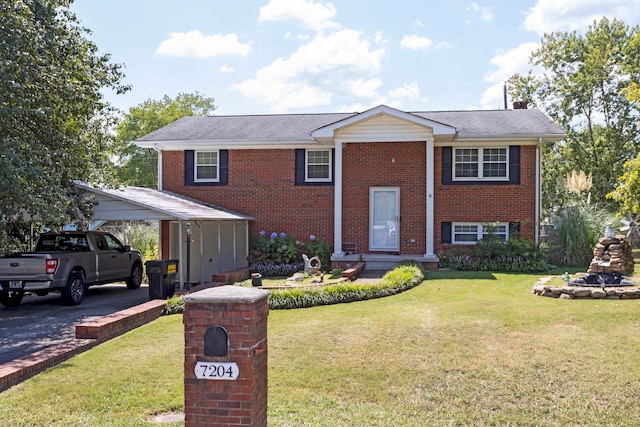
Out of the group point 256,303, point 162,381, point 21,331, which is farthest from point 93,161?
point 256,303

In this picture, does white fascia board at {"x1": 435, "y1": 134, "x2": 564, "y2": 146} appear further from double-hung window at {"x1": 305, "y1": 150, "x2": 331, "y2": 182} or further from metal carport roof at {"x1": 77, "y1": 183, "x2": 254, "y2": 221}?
metal carport roof at {"x1": 77, "y1": 183, "x2": 254, "y2": 221}

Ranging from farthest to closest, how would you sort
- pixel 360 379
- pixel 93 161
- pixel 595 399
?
pixel 93 161 → pixel 360 379 → pixel 595 399

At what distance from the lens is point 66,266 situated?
43.0 ft

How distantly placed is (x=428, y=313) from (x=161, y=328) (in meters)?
4.54

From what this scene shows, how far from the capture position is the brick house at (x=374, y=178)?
18.4 metres

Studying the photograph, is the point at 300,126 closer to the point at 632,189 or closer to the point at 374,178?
the point at 374,178

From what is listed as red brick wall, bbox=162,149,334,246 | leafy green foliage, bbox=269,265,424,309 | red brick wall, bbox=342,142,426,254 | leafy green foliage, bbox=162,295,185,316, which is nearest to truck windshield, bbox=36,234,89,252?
leafy green foliage, bbox=162,295,185,316

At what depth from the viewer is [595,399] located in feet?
20.4

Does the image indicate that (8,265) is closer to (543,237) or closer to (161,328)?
(161,328)

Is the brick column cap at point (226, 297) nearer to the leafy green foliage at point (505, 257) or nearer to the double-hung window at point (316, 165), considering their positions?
the leafy green foliage at point (505, 257)

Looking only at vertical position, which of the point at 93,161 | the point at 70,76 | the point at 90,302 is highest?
the point at 70,76

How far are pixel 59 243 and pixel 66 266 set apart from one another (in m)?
1.26

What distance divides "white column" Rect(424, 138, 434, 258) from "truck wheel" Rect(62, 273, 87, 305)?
947 cm

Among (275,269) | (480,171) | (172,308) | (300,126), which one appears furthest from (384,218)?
(172,308)
